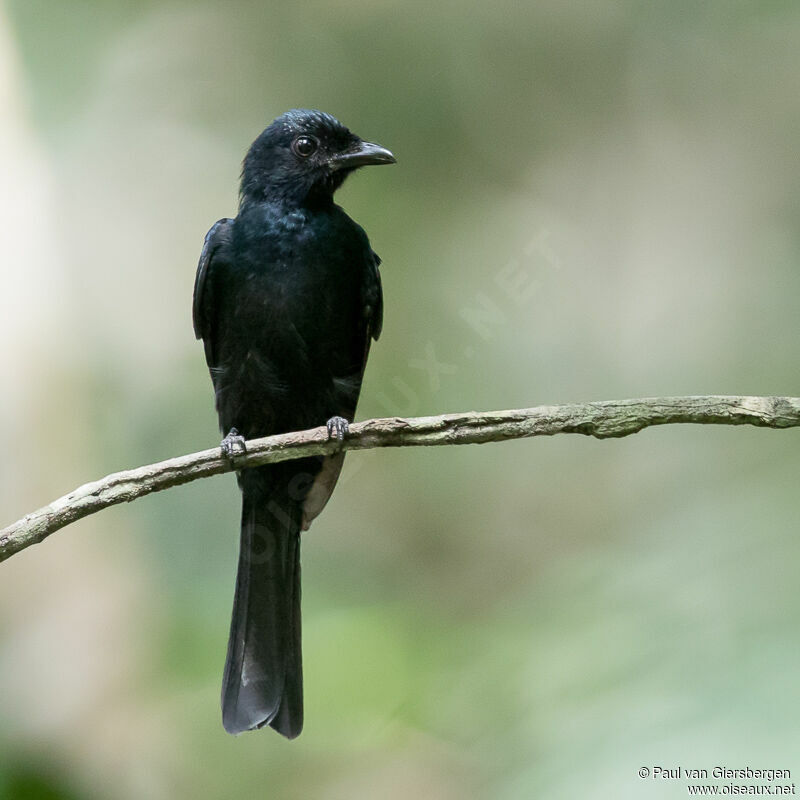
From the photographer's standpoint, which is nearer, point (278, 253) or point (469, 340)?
point (278, 253)

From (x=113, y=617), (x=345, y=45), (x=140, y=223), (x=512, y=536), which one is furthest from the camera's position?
(x=345, y=45)

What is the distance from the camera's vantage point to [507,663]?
2826 mm

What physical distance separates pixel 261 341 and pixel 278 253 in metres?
0.32

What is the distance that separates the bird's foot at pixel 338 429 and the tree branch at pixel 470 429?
44 mm

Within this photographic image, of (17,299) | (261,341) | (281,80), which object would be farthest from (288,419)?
(281,80)

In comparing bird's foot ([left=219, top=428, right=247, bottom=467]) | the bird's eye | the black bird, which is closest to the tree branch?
bird's foot ([left=219, top=428, right=247, bottom=467])

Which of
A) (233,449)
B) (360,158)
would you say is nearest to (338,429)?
(233,449)

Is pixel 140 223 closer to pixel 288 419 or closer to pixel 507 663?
pixel 288 419

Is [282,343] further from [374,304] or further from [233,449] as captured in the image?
[233,449]

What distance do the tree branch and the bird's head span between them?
4.96 ft

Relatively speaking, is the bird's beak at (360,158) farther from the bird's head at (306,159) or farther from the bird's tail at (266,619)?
the bird's tail at (266,619)

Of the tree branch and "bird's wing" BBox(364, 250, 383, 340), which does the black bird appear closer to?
"bird's wing" BBox(364, 250, 383, 340)

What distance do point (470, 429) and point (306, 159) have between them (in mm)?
1795

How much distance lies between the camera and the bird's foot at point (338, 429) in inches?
98.7
